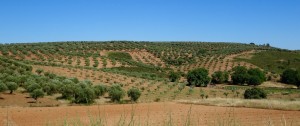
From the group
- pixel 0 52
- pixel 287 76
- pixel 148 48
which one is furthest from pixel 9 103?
pixel 148 48

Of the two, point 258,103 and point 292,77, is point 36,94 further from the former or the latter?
point 292,77

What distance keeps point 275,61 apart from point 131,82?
56.3 m

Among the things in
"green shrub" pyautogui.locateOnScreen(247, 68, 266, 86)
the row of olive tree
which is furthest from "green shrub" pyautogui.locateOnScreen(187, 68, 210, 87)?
"green shrub" pyautogui.locateOnScreen(247, 68, 266, 86)

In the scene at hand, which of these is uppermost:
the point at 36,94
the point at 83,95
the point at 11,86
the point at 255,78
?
the point at 11,86

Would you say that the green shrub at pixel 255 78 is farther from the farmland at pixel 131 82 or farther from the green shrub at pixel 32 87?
the green shrub at pixel 32 87

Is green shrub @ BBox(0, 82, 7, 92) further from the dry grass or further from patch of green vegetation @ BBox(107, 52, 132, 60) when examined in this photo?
patch of green vegetation @ BBox(107, 52, 132, 60)

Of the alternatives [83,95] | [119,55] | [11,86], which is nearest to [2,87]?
[11,86]

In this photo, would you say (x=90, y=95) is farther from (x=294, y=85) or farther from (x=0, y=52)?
(x=294, y=85)

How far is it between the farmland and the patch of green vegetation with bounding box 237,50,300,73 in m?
0.24

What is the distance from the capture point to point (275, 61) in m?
99.2

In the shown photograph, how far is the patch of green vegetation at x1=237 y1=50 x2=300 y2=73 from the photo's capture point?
3620 inches

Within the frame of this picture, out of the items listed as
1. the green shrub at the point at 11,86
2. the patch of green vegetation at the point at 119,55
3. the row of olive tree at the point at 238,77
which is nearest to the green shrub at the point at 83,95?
the green shrub at the point at 11,86

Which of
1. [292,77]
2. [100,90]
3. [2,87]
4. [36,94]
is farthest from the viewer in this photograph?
[292,77]

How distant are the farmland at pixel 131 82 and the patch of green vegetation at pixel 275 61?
0.24 metres
